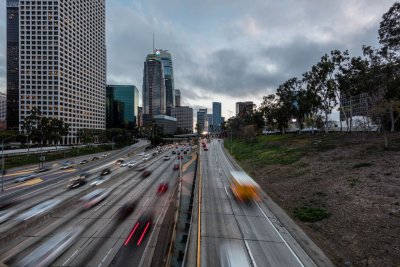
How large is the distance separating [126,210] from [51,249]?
996 cm

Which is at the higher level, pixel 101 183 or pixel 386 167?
pixel 386 167

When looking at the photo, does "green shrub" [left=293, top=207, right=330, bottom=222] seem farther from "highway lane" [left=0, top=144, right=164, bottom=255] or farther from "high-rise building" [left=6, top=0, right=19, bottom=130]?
"high-rise building" [left=6, top=0, right=19, bottom=130]

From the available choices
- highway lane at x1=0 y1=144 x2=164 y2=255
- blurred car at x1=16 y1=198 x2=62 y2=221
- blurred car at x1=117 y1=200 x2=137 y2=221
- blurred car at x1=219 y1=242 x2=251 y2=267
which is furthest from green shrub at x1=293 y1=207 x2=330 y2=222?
highway lane at x1=0 y1=144 x2=164 y2=255

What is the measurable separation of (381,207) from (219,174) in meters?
30.4

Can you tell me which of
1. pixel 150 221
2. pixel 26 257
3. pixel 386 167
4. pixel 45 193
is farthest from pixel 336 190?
pixel 45 193

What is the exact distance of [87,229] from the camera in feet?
72.7

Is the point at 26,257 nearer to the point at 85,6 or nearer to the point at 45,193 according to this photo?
the point at 45,193

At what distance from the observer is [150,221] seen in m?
24.2

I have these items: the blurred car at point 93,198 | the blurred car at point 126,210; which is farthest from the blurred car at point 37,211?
the blurred car at point 126,210

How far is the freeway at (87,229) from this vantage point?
17344mm

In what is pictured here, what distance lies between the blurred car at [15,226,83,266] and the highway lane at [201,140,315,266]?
11566 mm

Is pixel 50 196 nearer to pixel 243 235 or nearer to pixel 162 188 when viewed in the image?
pixel 162 188

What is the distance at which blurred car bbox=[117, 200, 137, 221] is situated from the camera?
25656 mm

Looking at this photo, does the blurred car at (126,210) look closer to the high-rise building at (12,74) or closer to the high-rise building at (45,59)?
the high-rise building at (45,59)
